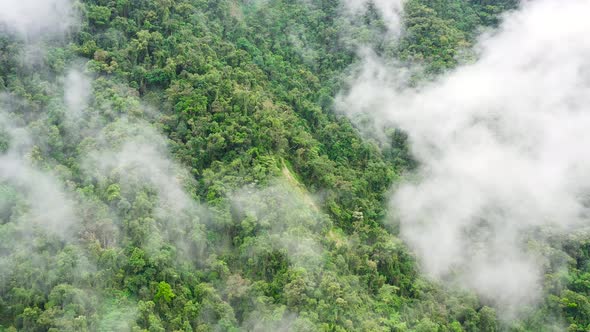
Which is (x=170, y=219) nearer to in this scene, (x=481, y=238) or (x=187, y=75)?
(x=187, y=75)

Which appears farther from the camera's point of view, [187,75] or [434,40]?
[434,40]

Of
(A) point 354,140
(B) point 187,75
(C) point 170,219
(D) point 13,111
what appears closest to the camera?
(C) point 170,219

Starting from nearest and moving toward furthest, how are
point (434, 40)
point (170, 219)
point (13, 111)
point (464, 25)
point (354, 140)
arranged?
point (170, 219), point (13, 111), point (354, 140), point (434, 40), point (464, 25)

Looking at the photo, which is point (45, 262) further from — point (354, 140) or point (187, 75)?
point (354, 140)


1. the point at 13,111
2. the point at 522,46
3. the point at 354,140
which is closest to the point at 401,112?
the point at 354,140

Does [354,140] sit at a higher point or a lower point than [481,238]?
higher

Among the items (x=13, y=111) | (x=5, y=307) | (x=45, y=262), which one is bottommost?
(x=5, y=307)

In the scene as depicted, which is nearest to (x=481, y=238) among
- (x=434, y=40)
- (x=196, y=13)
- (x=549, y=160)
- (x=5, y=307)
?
(x=549, y=160)
